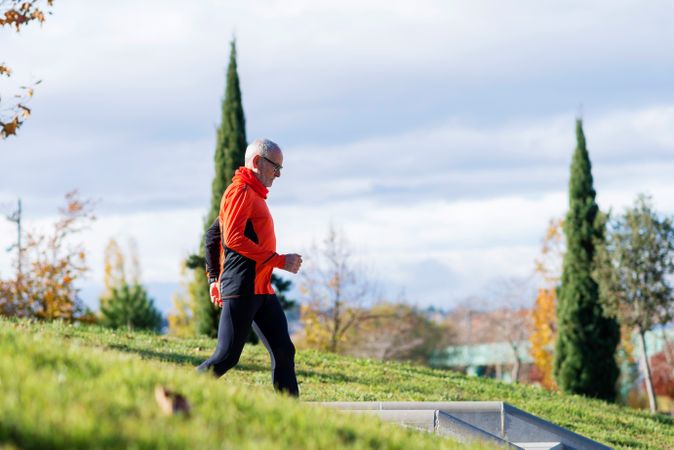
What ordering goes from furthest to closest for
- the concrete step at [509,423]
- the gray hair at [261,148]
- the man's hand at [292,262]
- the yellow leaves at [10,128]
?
the yellow leaves at [10,128] → the concrete step at [509,423] → the gray hair at [261,148] → the man's hand at [292,262]

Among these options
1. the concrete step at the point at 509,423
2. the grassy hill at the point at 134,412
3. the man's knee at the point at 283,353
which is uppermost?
the man's knee at the point at 283,353

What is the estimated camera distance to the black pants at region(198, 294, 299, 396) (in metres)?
7.34

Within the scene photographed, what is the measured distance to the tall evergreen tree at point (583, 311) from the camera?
90.2 ft

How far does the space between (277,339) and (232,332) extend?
0.46 meters

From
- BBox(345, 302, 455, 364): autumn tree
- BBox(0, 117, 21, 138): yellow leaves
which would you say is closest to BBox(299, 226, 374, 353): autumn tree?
BBox(345, 302, 455, 364): autumn tree

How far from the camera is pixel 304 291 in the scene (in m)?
43.9

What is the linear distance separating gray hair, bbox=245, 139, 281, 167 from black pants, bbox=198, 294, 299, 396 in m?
1.16

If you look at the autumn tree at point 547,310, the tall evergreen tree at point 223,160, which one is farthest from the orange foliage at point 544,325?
the tall evergreen tree at point 223,160

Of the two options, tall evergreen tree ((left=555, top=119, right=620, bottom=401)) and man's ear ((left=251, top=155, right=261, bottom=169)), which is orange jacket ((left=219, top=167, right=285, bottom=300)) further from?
tall evergreen tree ((left=555, top=119, right=620, bottom=401))

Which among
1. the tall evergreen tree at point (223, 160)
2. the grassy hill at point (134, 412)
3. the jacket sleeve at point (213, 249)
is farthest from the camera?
the tall evergreen tree at point (223, 160)

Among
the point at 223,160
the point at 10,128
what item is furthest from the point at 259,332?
the point at 223,160

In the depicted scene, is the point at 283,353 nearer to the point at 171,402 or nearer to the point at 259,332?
the point at 259,332

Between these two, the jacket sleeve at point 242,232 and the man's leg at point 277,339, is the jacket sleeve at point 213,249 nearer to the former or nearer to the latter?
the jacket sleeve at point 242,232

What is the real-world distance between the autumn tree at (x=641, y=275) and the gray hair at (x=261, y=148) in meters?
21.0
